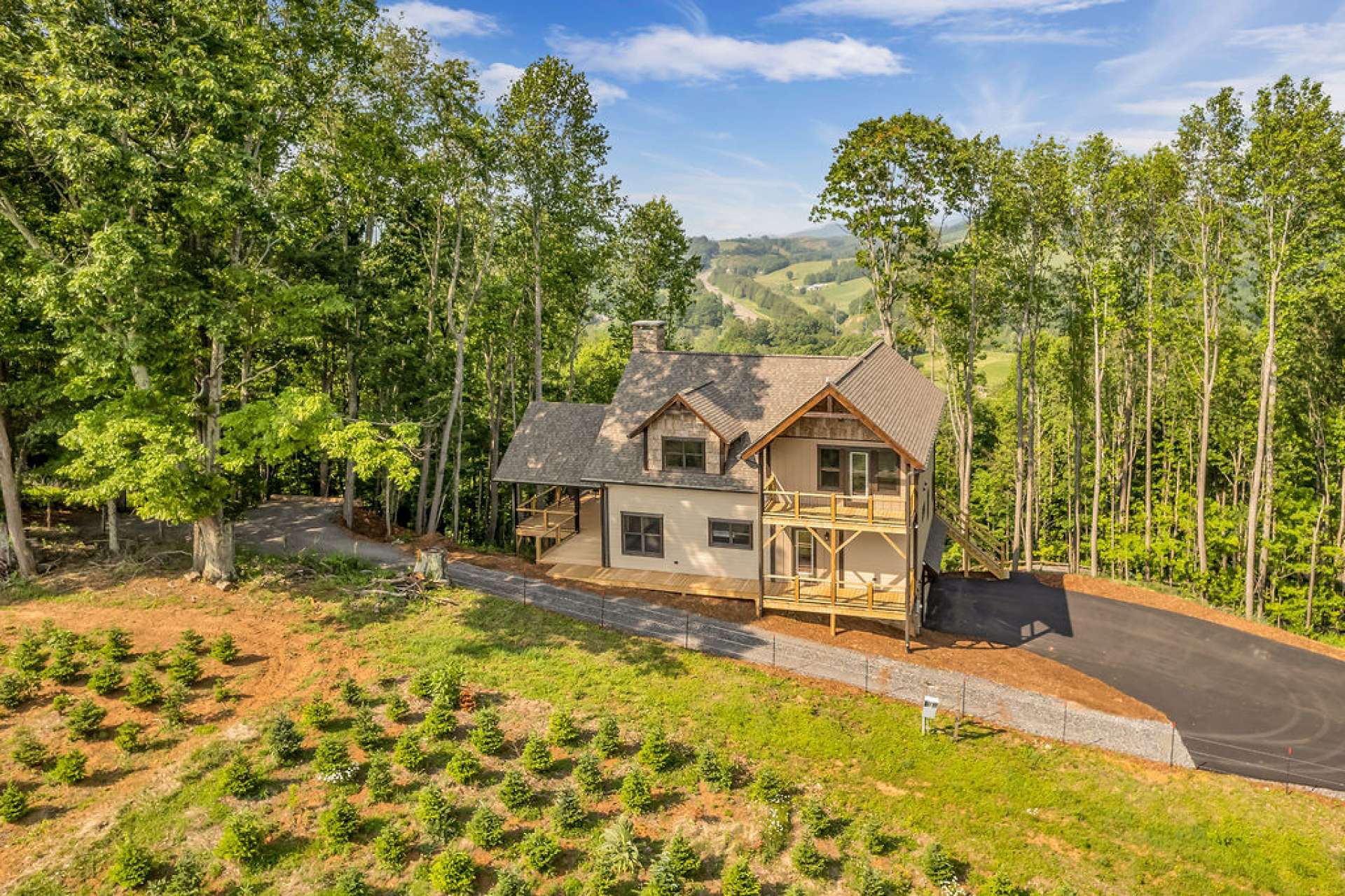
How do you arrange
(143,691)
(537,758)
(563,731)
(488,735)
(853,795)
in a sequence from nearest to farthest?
(853,795) → (537,758) → (488,735) → (563,731) → (143,691)

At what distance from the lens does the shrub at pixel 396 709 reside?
15578 millimetres

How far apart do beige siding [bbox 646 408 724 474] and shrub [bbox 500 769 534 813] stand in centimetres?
1256

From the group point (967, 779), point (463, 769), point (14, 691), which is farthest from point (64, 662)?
point (967, 779)

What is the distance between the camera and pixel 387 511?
3200 centimetres

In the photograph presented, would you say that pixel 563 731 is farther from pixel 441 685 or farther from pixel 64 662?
pixel 64 662

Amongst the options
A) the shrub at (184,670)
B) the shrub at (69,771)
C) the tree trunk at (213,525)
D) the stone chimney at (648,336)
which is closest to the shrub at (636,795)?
the shrub at (69,771)

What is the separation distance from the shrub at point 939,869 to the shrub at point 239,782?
12050 mm

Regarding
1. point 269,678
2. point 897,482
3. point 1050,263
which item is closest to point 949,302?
point 1050,263

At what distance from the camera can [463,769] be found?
13.8 meters

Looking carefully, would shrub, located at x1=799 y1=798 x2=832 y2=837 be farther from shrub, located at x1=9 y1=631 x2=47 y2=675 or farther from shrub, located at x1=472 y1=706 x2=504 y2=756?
shrub, located at x1=9 y1=631 x2=47 y2=675

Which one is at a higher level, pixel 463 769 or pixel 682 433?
pixel 682 433

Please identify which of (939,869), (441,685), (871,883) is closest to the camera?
(871,883)

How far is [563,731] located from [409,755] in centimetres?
299

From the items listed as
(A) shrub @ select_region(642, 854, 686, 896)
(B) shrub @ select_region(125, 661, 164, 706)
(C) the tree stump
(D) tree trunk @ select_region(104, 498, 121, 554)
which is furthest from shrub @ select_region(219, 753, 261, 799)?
(D) tree trunk @ select_region(104, 498, 121, 554)
